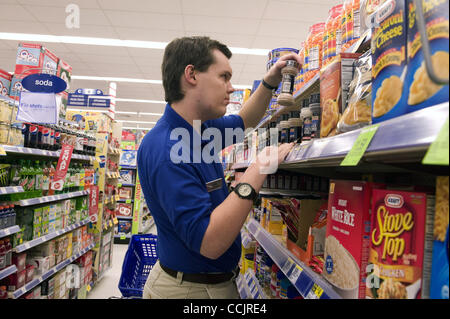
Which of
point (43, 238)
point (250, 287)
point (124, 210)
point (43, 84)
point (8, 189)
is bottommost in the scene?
point (124, 210)

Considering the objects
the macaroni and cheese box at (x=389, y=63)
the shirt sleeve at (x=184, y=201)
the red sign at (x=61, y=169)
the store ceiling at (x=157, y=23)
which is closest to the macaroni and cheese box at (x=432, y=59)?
the macaroni and cheese box at (x=389, y=63)

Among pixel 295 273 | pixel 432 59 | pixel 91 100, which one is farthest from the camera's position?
pixel 91 100

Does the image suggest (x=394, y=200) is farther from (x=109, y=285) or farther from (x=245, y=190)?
(x=109, y=285)

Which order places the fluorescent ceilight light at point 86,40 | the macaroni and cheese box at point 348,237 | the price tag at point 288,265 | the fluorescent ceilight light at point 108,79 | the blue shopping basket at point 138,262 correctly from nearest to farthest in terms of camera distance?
the macaroni and cheese box at point 348,237
the price tag at point 288,265
the blue shopping basket at point 138,262
the fluorescent ceilight light at point 86,40
the fluorescent ceilight light at point 108,79

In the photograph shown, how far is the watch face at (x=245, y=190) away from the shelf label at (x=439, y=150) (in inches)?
27.7

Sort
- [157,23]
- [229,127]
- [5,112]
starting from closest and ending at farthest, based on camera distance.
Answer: [229,127], [5,112], [157,23]

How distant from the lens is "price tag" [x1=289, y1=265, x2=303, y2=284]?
4.07 feet

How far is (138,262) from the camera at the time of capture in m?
2.60

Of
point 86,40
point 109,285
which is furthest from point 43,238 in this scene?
point 86,40

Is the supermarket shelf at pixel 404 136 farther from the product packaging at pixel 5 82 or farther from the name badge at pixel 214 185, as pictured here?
the product packaging at pixel 5 82

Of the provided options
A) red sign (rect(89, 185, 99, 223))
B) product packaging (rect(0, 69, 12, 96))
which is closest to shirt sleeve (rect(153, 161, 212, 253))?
product packaging (rect(0, 69, 12, 96))

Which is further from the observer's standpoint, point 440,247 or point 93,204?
point 93,204

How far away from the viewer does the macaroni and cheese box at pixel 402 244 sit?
689 millimetres

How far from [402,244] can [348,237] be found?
0.25 meters
